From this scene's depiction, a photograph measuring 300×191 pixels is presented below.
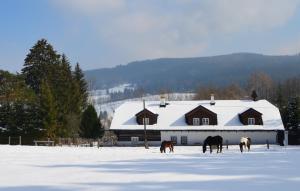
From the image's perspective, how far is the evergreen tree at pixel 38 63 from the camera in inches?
3290

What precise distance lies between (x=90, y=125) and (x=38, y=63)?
707 inches

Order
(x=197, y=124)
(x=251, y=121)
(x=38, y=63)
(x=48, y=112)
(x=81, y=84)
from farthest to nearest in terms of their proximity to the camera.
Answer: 1. (x=81, y=84)
2. (x=38, y=63)
3. (x=197, y=124)
4. (x=251, y=121)
5. (x=48, y=112)

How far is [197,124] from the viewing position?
70000 mm

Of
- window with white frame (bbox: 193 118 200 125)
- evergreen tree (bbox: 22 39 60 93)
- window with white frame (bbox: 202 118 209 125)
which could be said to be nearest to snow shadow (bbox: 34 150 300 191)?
window with white frame (bbox: 193 118 200 125)

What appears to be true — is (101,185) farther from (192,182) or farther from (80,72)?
(80,72)

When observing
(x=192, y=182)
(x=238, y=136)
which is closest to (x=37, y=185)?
(x=192, y=182)

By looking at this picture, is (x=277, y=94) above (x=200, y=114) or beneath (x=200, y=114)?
above

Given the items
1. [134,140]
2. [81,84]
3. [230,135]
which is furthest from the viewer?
[81,84]

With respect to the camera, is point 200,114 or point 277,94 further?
Result: point 277,94

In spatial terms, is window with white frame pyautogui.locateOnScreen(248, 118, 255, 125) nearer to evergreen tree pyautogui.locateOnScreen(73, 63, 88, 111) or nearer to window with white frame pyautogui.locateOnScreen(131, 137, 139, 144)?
window with white frame pyautogui.locateOnScreen(131, 137, 139, 144)

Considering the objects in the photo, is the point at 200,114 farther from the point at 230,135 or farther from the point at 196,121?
the point at 230,135

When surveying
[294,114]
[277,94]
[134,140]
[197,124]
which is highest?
[277,94]

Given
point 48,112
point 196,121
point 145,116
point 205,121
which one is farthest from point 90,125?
point 205,121

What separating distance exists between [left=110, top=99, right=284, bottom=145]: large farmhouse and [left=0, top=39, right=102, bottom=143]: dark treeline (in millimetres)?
5766
